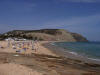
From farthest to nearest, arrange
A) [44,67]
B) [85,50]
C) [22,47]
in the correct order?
[85,50]
[22,47]
[44,67]

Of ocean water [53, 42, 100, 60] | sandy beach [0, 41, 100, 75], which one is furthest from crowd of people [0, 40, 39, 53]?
sandy beach [0, 41, 100, 75]

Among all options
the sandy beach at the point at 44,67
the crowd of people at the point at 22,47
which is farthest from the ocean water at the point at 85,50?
the sandy beach at the point at 44,67

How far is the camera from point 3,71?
25.0ft

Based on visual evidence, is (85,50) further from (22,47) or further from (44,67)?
(44,67)

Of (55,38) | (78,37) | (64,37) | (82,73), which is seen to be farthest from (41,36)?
→ (82,73)

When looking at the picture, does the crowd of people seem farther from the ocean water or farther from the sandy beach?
the sandy beach

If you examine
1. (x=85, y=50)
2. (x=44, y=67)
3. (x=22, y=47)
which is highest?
(x=22, y=47)

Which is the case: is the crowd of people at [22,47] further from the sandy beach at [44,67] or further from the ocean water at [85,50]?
the sandy beach at [44,67]

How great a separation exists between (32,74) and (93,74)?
11.7ft

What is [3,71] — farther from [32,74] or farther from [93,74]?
[93,74]

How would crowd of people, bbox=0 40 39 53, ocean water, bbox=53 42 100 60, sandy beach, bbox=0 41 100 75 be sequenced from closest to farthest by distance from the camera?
1. sandy beach, bbox=0 41 100 75
2. crowd of people, bbox=0 40 39 53
3. ocean water, bbox=53 42 100 60

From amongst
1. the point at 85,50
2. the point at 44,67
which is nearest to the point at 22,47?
the point at 85,50

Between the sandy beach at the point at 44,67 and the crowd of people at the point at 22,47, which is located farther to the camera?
the crowd of people at the point at 22,47

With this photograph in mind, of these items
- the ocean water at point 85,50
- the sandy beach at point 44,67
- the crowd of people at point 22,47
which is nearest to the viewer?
the sandy beach at point 44,67
